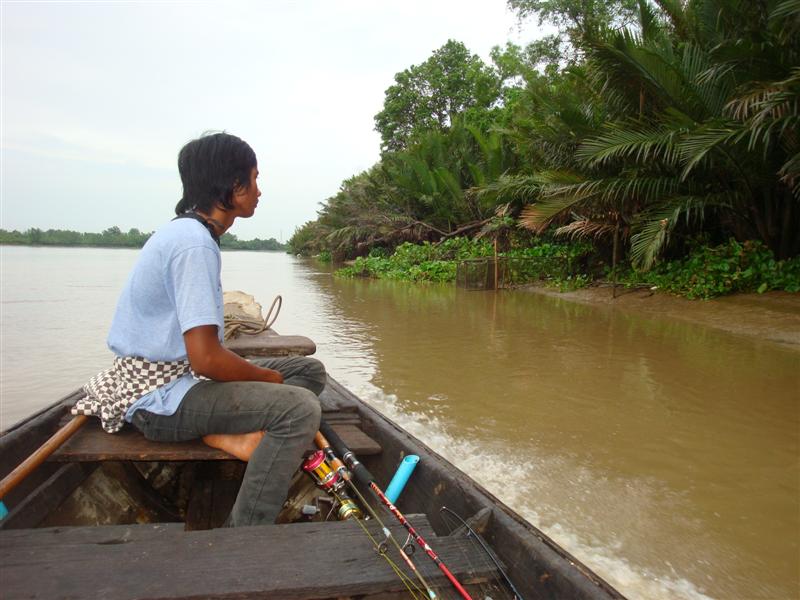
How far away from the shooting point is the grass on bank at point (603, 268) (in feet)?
32.1

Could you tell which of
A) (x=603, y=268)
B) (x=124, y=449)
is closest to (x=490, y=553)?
(x=124, y=449)

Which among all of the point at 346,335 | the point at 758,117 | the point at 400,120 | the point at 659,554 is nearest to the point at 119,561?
the point at 659,554

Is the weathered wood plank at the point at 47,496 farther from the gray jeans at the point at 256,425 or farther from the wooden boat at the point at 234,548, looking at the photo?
the gray jeans at the point at 256,425

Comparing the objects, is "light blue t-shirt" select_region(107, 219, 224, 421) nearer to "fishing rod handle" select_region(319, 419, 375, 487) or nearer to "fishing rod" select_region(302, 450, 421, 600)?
"fishing rod" select_region(302, 450, 421, 600)

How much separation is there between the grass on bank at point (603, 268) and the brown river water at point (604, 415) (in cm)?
133

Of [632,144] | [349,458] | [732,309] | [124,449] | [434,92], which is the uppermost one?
[434,92]

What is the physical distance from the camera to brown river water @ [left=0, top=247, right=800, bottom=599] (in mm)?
2701

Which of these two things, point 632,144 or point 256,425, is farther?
point 632,144

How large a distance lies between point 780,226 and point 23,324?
13.5 m

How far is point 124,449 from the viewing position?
6.77 ft

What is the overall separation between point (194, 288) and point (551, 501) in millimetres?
2359

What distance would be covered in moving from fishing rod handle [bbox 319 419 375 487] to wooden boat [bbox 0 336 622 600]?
0.66 ft

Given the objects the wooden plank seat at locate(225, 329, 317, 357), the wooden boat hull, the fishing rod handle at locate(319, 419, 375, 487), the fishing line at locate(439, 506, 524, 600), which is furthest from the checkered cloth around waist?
the wooden plank seat at locate(225, 329, 317, 357)

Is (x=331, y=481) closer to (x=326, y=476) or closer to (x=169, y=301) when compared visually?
(x=326, y=476)
